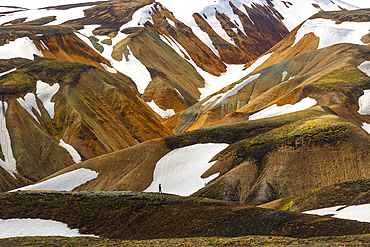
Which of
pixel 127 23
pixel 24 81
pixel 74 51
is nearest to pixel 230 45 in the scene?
pixel 127 23

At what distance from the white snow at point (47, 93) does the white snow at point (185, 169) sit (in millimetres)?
31406

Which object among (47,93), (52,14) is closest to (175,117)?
(47,93)

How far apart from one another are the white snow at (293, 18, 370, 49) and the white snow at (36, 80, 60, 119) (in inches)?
2458

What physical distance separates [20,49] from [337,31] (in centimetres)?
7371

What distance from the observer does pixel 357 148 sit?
3025 cm

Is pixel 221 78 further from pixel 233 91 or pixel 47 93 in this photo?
pixel 47 93

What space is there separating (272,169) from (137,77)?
72919 millimetres

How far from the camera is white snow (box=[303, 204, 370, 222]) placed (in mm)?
18000

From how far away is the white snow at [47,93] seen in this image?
2469 inches

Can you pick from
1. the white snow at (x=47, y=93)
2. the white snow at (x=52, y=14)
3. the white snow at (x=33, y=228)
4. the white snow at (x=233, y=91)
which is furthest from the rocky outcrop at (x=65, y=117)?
the white snow at (x=52, y=14)

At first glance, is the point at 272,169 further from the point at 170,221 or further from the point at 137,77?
the point at 137,77

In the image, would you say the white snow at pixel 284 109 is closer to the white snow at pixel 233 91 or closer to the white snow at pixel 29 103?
the white snow at pixel 233 91

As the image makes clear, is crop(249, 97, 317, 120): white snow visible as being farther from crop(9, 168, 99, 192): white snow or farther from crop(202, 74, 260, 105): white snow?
crop(9, 168, 99, 192): white snow

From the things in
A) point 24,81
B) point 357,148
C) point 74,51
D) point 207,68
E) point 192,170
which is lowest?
point 357,148
